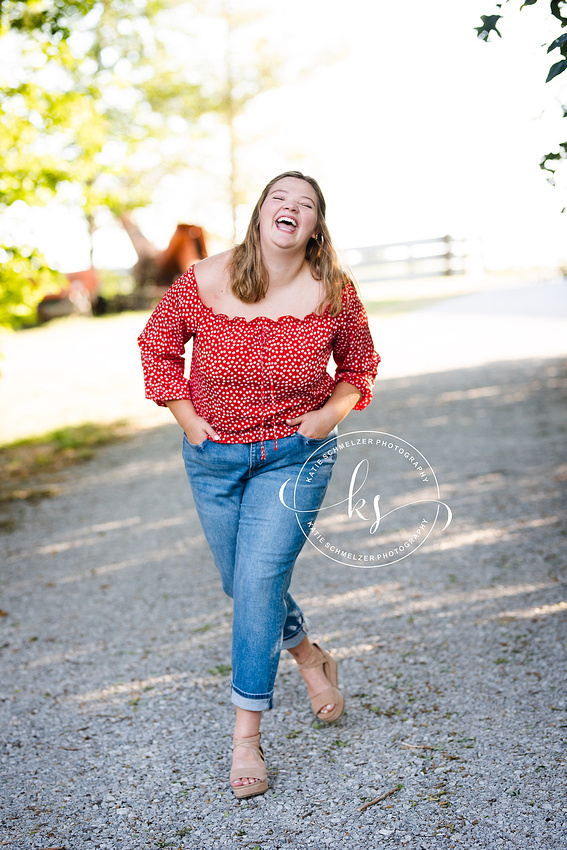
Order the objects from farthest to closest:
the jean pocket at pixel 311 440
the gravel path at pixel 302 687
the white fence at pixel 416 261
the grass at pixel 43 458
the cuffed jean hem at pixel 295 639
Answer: the white fence at pixel 416 261 → the grass at pixel 43 458 → the cuffed jean hem at pixel 295 639 → the jean pocket at pixel 311 440 → the gravel path at pixel 302 687

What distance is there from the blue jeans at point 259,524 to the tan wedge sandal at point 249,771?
0.13 metres

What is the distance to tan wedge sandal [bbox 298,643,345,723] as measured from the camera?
3.09m

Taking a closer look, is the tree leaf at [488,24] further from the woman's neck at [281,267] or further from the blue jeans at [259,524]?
the blue jeans at [259,524]

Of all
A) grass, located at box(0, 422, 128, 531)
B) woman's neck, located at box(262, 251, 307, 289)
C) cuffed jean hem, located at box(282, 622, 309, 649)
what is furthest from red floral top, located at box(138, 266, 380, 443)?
grass, located at box(0, 422, 128, 531)

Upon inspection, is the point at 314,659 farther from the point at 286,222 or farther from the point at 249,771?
the point at 286,222

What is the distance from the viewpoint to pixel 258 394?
109 inches

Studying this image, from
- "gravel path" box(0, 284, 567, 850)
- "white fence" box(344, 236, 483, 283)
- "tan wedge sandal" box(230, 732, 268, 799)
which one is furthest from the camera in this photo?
"white fence" box(344, 236, 483, 283)

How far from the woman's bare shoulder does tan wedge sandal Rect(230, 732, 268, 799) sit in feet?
5.10

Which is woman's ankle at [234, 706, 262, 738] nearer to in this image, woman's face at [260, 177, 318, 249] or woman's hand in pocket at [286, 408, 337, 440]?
woman's hand in pocket at [286, 408, 337, 440]

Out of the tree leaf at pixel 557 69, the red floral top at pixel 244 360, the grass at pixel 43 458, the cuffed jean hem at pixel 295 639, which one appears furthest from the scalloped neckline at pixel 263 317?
the grass at pixel 43 458

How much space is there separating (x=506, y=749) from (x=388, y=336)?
1223cm

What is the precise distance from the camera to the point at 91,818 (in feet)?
8.63

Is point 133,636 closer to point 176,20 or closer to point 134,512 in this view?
point 134,512

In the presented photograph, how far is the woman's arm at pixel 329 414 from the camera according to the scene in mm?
2803
